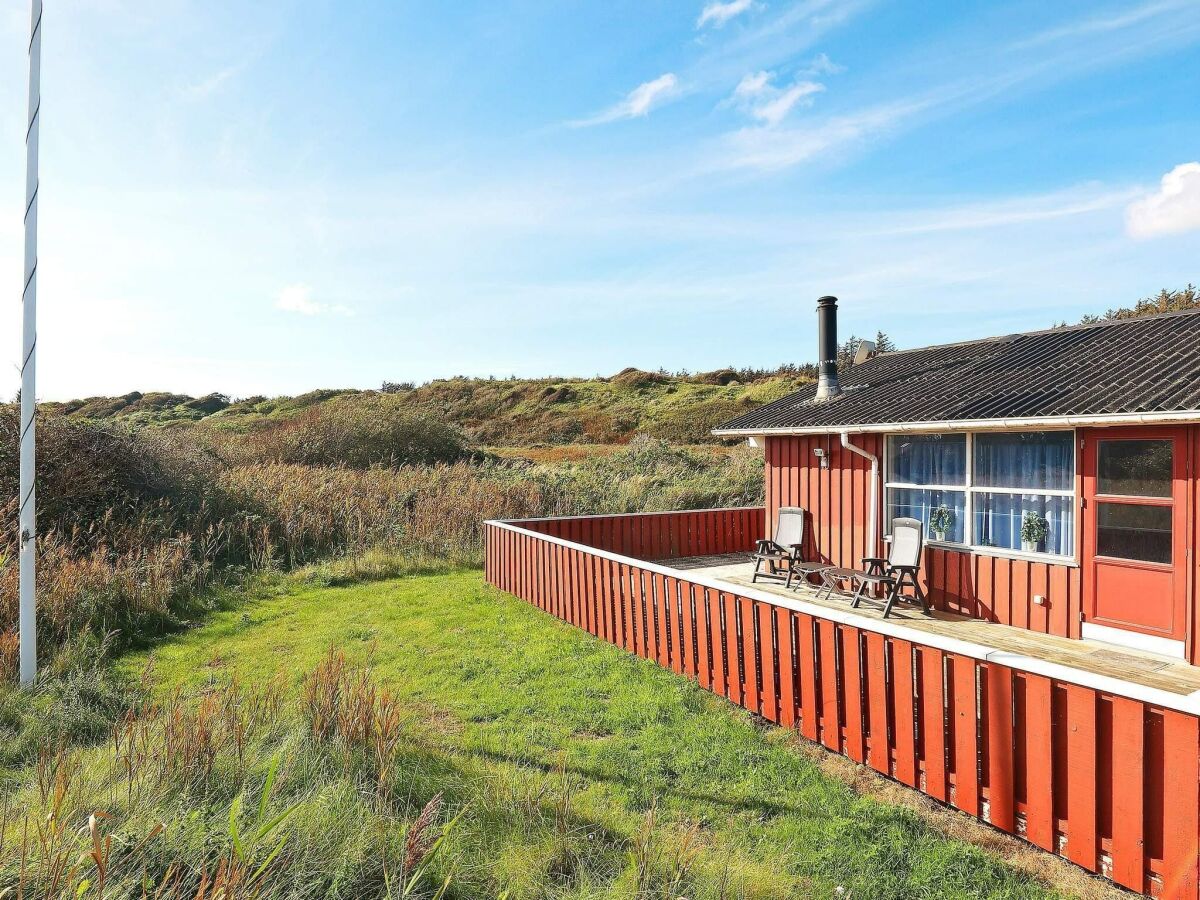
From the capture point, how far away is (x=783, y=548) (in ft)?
Result: 29.8

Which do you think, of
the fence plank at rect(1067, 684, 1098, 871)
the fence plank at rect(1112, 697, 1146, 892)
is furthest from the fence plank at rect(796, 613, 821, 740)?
the fence plank at rect(1112, 697, 1146, 892)

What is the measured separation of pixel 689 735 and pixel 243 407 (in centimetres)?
4425

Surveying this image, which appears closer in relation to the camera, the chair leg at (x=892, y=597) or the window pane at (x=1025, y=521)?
the window pane at (x=1025, y=521)

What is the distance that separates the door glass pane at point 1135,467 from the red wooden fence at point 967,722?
371 cm

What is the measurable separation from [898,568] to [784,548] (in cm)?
212

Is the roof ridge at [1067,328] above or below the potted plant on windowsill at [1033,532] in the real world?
above

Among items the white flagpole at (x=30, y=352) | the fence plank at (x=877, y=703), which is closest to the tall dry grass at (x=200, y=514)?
the white flagpole at (x=30, y=352)

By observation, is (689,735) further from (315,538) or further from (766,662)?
(315,538)

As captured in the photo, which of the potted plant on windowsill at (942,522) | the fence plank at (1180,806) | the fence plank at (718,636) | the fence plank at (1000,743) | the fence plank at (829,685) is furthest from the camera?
the potted plant on windowsill at (942,522)

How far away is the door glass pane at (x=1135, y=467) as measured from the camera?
5.64 metres

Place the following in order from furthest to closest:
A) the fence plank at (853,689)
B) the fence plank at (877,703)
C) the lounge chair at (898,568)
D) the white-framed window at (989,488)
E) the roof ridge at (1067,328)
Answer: the roof ridge at (1067,328), the lounge chair at (898,568), the white-framed window at (989,488), the fence plank at (853,689), the fence plank at (877,703)

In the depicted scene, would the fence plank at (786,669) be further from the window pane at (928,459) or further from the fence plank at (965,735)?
the window pane at (928,459)

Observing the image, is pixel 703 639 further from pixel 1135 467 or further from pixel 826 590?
pixel 1135 467

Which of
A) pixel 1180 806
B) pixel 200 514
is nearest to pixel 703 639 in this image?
pixel 1180 806
